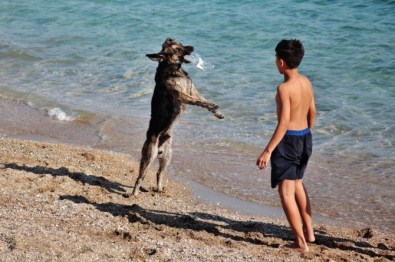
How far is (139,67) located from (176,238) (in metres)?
8.79

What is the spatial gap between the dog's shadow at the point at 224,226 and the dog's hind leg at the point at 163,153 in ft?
2.35

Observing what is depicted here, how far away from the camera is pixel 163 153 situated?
772 centimetres


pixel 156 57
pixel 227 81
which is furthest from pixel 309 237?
pixel 227 81

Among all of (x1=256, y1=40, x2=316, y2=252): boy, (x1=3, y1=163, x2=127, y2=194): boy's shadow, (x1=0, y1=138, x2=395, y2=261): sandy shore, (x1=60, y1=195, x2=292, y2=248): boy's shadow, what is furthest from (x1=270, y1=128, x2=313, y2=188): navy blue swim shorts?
(x1=3, y1=163, x2=127, y2=194): boy's shadow

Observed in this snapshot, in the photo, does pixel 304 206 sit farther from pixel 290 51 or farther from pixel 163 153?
pixel 163 153

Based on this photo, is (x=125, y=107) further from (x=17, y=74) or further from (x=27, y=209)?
(x=27, y=209)

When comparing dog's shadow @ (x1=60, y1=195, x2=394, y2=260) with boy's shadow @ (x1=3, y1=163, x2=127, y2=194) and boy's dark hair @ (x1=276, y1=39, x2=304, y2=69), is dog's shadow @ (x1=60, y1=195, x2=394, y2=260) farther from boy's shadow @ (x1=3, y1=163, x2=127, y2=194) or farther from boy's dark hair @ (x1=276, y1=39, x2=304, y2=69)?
boy's dark hair @ (x1=276, y1=39, x2=304, y2=69)

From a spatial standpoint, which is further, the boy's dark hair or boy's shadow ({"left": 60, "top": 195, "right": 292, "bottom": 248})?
boy's shadow ({"left": 60, "top": 195, "right": 292, "bottom": 248})

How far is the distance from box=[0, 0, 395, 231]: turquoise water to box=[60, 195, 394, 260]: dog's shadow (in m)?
1.04

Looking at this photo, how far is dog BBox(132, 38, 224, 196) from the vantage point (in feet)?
24.5

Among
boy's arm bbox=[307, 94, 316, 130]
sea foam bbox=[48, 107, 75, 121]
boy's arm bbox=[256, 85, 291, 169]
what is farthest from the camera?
sea foam bbox=[48, 107, 75, 121]

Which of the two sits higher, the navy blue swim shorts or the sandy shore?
the navy blue swim shorts

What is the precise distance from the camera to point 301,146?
5.81 metres

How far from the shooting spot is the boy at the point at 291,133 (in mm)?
5609
